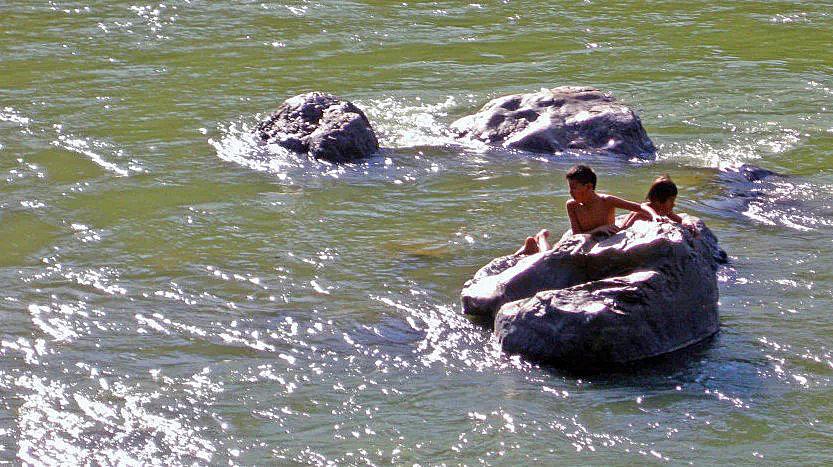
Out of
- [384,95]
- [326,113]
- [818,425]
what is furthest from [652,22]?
[818,425]

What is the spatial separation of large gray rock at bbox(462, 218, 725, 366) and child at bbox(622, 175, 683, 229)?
1.41ft

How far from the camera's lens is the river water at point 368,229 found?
7492 millimetres

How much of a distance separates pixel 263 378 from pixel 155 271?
7.49 feet

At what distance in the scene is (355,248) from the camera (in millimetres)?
10562

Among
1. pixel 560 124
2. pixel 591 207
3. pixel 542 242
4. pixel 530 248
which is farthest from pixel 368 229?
pixel 560 124

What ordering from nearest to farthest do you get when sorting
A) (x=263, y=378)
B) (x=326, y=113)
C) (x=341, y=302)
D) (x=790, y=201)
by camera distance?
(x=263, y=378) < (x=341, y=302) < (x=790, y=201) < (x=326, y=113)

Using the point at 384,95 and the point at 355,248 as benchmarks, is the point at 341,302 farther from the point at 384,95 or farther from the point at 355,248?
the point at 384,95

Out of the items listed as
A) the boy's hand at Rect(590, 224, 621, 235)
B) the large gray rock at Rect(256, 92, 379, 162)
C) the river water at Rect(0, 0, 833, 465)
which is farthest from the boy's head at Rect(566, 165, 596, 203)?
the large gray rock at Rect(256, 92, 379, 162)

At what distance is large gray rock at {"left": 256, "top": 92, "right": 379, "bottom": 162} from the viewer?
12953 millimetres

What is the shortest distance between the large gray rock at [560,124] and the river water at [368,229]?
0.27 metres

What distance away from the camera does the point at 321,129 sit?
1315 cm

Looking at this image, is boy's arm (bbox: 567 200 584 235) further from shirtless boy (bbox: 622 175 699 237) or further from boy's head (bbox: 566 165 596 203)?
shirtless boy (bbox: 622 175 699 237)

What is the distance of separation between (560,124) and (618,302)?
17.9 feet

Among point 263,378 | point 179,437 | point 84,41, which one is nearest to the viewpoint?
point 179,437
